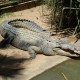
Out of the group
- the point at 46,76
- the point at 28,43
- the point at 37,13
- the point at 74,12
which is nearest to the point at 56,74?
the point at 46,76

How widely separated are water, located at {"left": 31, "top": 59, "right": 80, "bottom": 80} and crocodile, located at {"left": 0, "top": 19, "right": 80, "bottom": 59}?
22cm

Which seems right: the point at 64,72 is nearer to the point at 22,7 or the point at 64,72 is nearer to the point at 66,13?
the point at 66,13

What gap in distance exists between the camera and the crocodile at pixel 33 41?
6.22 metres

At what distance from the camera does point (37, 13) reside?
8.87m

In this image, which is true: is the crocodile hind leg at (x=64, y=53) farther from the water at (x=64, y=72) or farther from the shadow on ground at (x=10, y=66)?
the shadow on ground at (x=10, y=66)

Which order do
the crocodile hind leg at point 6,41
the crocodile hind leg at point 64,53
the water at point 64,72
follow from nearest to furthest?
the water at point 64,72
the crocodile hind leg at point 64,53
the crocodile hind leg at point 6,41

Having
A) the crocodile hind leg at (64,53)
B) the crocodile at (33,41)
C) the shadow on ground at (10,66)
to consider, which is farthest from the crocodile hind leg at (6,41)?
the crocodile hind leg at (64,53)

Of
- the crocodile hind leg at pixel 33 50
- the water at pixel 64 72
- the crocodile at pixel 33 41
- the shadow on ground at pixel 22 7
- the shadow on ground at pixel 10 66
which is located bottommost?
the water at pixel 64 72

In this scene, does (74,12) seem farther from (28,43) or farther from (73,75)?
(73,75)

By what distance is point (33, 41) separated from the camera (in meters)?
6.61

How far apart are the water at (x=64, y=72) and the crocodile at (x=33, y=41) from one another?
0.73 feet

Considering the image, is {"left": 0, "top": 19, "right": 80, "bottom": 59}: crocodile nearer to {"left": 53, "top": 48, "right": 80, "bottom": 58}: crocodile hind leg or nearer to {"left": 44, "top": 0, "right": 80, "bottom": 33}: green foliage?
{"left": 53, "top": 48, "right": 80, "bottom": 58}: crocodile hind leg

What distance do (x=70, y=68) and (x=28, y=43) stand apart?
125cm

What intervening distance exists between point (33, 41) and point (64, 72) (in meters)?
1.24
